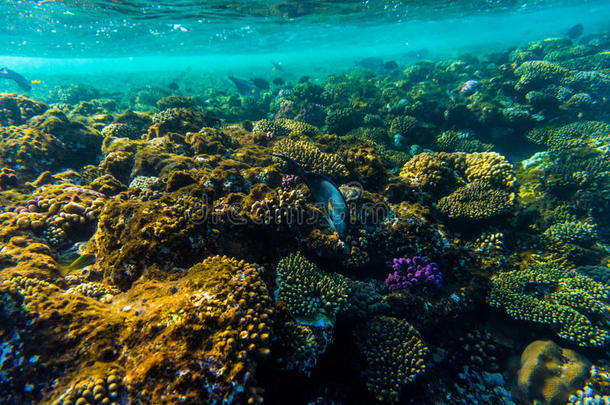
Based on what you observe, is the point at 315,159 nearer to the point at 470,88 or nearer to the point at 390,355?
the point at 390,355

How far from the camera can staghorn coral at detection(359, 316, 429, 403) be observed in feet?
11.0

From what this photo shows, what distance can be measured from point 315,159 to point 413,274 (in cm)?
335

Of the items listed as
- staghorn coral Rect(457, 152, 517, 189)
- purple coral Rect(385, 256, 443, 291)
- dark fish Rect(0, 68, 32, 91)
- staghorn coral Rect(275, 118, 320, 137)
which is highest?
dark fish Rect(0, 68, 32, 91)

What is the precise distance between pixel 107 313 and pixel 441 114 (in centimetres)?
1299

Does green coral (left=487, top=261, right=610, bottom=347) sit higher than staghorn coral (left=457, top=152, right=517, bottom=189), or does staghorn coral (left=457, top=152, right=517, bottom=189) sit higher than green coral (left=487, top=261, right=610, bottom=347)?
staghorn coral (left=457, top=152, right=517, bottom=189)

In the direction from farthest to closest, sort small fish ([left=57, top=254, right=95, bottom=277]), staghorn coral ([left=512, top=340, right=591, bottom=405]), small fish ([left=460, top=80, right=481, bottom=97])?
1. small fish ([left=460, top=80, right=481, bottom=97])
2. staghorn coral ([left=512, top=340, right=591, bottom=405])
3. small fish ([left=57, top=254, right=95, bottom=277])

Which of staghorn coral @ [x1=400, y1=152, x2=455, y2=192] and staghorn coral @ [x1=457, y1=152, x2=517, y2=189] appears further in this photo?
staghorn coral @ [x1=457, y1=152, x2=517, y2=189]

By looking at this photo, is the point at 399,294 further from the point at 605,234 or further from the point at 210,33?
the point at 210,33

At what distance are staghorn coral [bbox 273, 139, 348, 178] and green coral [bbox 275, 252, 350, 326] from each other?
102 inches

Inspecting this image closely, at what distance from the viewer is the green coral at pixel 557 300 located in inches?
168

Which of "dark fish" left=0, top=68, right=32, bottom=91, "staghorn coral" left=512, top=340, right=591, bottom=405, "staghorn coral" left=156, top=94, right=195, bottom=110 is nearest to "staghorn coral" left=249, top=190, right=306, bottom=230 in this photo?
"staghorn coral" left=512, top=340, right=591, bottom=405

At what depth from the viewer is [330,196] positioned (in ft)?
12.4

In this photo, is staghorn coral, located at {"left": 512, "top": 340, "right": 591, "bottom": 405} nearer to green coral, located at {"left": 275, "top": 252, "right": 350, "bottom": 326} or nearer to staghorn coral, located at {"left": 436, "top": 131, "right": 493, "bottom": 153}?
green coral, located at {"left": 275, "top": 252, "right": 350, "bottom": 326}

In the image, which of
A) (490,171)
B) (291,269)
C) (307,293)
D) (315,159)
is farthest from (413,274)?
(490,171)
